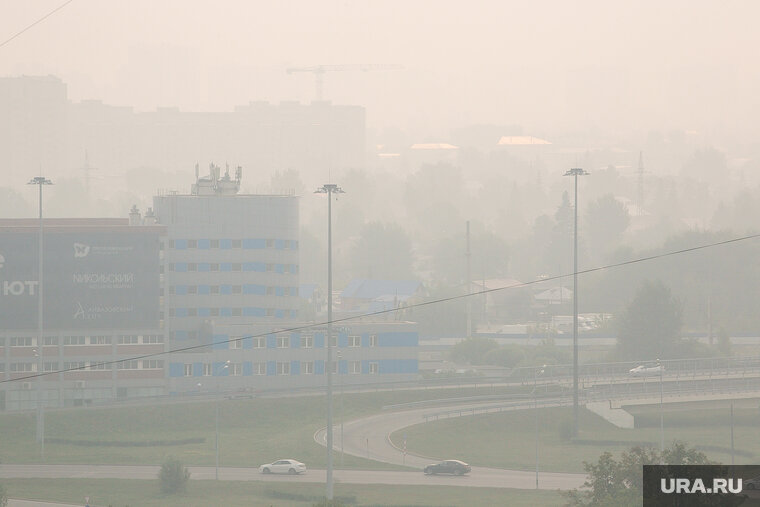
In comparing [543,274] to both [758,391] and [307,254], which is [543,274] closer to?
[307,254]

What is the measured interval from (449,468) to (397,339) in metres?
24.9

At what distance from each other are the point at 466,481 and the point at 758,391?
2156cm

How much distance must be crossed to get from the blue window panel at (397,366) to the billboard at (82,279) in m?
12.7

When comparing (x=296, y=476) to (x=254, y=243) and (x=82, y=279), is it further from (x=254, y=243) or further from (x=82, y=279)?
(x=254, y=243)

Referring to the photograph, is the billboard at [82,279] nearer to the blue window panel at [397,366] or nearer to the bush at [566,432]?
the blue window panel at [397,366]

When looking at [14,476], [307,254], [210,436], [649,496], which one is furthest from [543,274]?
[649,496]

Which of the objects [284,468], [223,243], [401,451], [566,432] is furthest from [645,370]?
[284,468]

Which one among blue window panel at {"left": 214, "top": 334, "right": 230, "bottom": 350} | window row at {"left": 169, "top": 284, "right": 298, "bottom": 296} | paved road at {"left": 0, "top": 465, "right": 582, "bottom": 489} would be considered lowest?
paved road at {"left": 0, "top": 465, "right": 582, "bottom": 489}

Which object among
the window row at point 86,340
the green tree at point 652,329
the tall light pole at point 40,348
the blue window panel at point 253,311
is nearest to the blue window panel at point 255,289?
the blue window panel at point 253,311

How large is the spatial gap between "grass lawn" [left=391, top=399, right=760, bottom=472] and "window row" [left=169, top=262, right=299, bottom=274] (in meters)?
22.5

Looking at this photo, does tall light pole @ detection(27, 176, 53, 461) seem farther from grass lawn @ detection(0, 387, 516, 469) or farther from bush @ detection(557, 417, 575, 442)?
bush @ detection(557, 417, 575, 442)

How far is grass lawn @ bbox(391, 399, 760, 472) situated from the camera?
50500mm

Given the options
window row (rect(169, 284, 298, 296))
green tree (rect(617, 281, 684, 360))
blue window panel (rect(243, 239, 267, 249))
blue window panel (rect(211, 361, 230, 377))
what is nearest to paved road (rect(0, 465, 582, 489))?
blue window panel (rect(211, 361, 230, 377))

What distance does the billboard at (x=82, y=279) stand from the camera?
6594 centimetres
